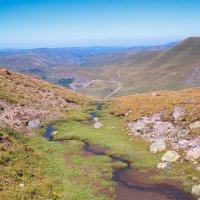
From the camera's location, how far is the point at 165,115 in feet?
234

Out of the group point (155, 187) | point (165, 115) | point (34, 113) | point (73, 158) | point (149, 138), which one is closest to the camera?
point (155, 187)

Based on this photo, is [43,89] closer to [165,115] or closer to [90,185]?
[165,115]

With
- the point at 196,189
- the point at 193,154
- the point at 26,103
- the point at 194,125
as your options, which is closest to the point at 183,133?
the point at 194,125

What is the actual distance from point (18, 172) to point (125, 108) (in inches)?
1941

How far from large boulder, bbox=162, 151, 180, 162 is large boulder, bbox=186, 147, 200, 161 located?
151 cm

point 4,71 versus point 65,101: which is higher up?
point 4,71

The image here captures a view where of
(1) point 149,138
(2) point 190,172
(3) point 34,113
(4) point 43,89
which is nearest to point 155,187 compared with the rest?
(2) point 190,172

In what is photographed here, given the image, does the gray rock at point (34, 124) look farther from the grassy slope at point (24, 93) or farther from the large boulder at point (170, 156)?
the large boulder at point (170, 156)

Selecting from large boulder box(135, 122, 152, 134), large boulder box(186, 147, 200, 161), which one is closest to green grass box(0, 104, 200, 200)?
large boulder box(186, 147, 200, 161)

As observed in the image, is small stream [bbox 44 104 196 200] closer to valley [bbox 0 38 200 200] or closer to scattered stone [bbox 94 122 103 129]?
valley [bbox 0 38 200 200]

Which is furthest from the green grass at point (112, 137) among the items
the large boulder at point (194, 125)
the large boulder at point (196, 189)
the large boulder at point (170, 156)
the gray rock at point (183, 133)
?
the large boulder at point (194, 125)

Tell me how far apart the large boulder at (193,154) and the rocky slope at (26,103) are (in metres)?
34.0

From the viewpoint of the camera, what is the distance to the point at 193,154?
1804 inches

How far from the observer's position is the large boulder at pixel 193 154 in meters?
45.3
